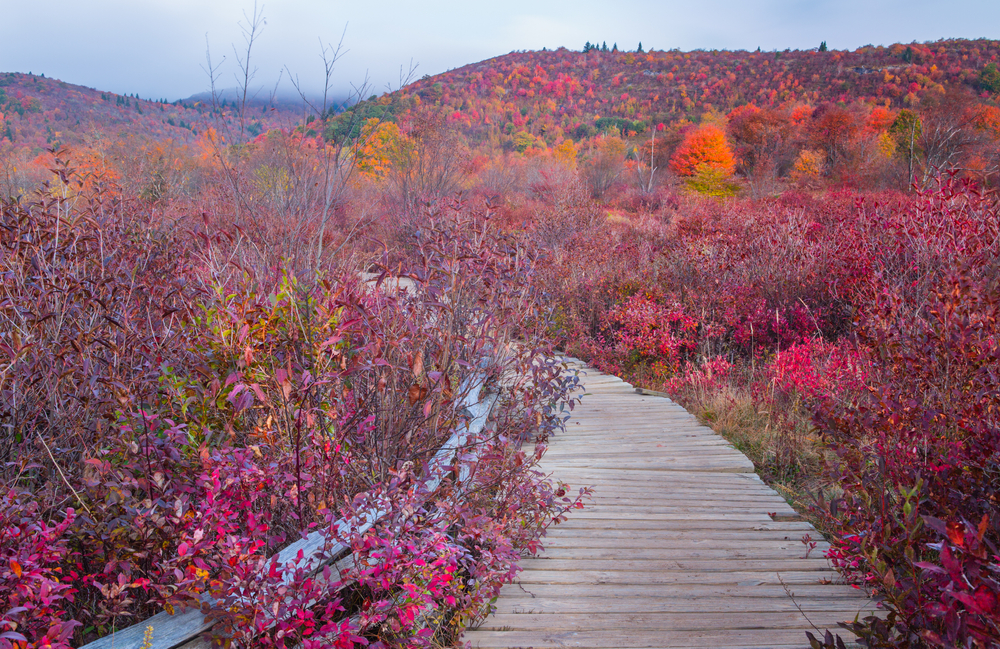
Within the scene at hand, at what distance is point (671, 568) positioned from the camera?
9.29 feet

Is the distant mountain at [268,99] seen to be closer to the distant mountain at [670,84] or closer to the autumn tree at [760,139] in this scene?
the autumn tree at [760,139]

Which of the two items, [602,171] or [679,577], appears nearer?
[679,577]

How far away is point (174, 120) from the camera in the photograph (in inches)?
2579

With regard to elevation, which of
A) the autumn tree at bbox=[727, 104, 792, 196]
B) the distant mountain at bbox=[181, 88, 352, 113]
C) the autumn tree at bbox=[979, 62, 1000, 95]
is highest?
the autumn tree at bbox=[979, 62, 1000, 95]

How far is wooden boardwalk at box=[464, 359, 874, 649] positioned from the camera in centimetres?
237

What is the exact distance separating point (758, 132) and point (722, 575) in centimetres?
3883

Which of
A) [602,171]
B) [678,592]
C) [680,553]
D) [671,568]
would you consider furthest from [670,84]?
[678,592]

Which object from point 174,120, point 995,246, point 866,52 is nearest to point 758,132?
point 995,246

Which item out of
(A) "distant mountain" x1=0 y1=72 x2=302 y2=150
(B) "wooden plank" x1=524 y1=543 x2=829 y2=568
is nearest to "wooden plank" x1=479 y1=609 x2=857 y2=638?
(B) "wooden plank" x1=524 y1=543 x2=829 y2=568

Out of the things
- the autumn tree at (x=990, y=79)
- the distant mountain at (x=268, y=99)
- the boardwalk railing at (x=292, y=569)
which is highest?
the autumn tree at (x=990, y=79)

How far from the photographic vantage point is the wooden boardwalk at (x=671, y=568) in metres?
2.37

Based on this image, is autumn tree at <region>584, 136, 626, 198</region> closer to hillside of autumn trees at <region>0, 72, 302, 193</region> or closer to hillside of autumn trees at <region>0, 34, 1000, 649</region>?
hillside of autumn trees at <region>0, 72, 302, 193</region>

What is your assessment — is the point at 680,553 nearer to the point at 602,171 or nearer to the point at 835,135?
the point at 602,171

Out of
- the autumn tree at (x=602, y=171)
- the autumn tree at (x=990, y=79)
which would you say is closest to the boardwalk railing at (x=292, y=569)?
the autumn tree at (x=602, y=171)
